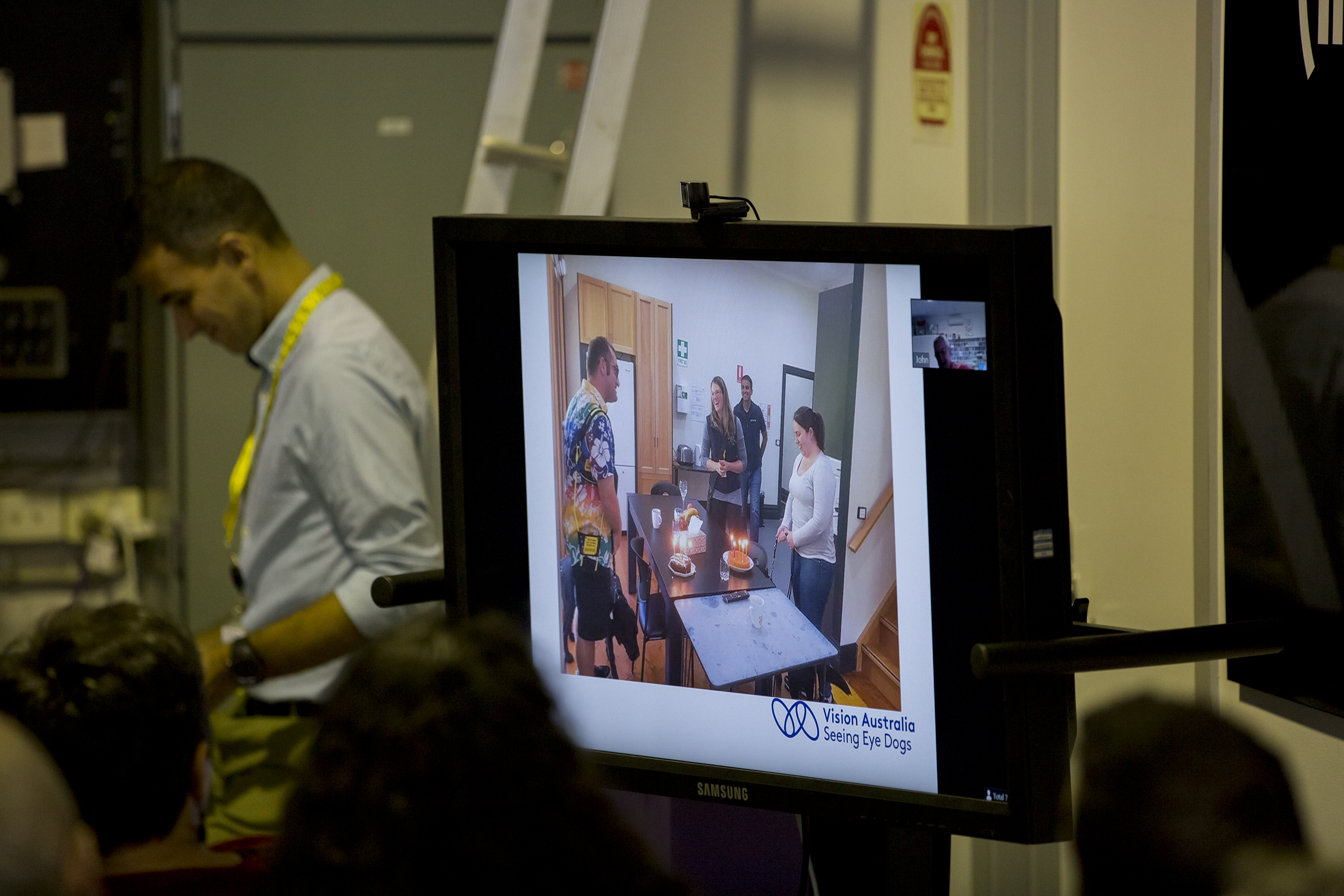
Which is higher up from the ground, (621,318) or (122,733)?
(621,318)

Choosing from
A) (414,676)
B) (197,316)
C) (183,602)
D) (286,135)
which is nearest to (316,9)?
(286,135)

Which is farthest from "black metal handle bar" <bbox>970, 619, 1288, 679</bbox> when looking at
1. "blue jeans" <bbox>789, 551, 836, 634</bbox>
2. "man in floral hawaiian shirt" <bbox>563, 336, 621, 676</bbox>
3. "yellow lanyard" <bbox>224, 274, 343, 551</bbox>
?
"yellow lanyard" <bbox>224, 274, 343, 551</bbox>

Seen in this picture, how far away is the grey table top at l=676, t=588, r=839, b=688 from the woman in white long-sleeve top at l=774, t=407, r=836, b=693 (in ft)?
0.06

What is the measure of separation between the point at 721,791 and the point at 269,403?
1294 millimetres

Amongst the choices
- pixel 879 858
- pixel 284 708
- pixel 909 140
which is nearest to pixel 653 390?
pixel 879 858

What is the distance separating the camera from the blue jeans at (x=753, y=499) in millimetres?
1011

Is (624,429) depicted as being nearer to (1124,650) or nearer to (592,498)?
(592,498)

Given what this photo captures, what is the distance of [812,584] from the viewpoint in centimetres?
100

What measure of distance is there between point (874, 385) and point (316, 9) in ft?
8.65

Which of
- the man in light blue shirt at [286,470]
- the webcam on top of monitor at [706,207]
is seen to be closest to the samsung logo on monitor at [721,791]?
the webcam on top of monitor at [706,207]

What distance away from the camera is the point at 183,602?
3238mm

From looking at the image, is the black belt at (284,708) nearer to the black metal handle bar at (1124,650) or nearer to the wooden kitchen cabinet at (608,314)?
the wooden kitchen cabinet at (608,314)

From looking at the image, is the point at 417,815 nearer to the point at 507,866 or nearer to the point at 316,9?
the point at 507,866

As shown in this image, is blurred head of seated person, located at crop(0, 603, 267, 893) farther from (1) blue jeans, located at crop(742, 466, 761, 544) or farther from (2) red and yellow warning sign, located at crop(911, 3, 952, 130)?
(2) red and yellow warning sign, located at crop(911, 3, 952, 130)
